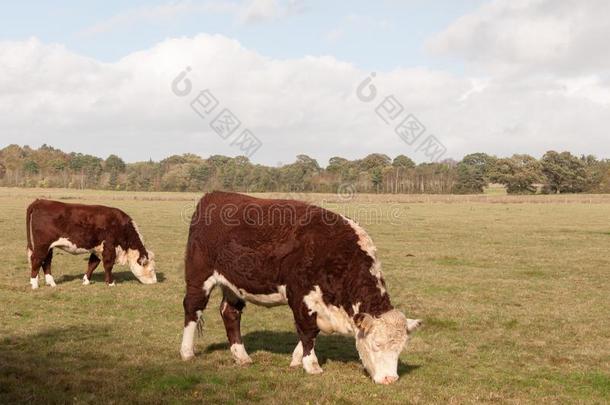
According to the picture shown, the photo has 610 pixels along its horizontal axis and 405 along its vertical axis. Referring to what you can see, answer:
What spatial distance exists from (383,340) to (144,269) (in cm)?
1153

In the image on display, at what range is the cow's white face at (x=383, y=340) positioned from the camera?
816 cm

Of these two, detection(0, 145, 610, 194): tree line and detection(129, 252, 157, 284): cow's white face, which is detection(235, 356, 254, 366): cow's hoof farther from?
detection(0, 145, 610, 194): tree line

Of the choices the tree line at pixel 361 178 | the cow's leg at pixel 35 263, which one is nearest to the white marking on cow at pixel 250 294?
the cow's leg at pixel 35 263

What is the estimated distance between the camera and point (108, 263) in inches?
683

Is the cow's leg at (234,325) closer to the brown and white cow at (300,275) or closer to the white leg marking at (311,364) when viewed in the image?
the brown and white cow at (300,275)

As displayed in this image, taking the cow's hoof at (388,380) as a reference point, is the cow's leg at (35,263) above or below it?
above

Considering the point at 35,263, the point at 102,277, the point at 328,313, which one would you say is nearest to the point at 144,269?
the point at 102,277

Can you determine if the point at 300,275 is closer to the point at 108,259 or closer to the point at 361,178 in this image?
the point at 108,259

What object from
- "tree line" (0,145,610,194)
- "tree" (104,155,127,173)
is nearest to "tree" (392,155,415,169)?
"tree line" (0,145,610,194)

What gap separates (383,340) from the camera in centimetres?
812

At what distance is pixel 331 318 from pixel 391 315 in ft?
2.97

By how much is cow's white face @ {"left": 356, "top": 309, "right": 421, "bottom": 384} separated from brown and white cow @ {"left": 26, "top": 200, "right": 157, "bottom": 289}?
11.1 m

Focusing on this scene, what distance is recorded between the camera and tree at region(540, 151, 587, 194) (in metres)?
120

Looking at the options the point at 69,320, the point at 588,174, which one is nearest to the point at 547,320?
the point at 69,320
